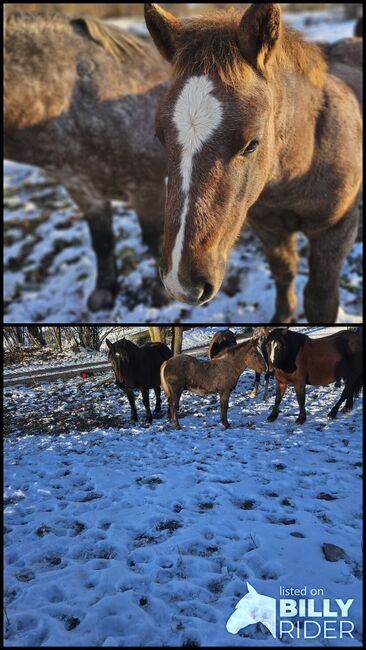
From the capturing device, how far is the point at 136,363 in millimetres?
2182

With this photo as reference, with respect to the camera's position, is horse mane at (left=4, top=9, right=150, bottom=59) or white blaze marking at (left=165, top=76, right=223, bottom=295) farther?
horse mane at (left=4, top=9, right=150, bottom=59)

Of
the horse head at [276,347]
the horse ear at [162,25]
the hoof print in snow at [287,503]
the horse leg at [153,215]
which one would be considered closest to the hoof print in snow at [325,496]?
the hoof print in snow at [287,503]

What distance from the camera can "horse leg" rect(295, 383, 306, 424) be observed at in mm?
2156

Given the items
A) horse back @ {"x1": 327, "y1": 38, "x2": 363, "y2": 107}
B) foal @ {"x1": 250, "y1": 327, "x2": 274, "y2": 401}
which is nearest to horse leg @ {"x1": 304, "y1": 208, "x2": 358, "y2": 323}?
horse back @ {"x1": 327, "y1": 38, "x2": 363, "y2": 107}

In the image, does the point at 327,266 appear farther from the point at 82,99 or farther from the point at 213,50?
the point at 82,99

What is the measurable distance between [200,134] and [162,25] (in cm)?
62

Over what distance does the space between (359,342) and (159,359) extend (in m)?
0.97

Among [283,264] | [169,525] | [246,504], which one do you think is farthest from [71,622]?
[283,264]

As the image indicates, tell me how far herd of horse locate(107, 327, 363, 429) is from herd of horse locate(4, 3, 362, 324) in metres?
0.54

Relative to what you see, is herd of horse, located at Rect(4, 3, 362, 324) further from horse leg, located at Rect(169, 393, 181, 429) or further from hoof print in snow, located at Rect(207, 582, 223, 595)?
hoof print in snow, located at Rect(207, 582, 223, 595)

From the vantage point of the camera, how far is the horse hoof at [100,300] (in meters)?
4.65

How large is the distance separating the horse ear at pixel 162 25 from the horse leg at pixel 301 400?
5.27 ft

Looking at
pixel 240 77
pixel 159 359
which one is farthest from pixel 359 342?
pixel 240 77

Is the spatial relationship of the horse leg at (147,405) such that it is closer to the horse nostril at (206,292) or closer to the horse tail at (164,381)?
the horse tail at (164,381)
